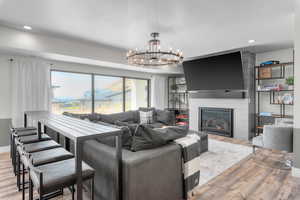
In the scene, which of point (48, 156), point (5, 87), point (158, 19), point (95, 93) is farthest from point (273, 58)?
point (5, 87)

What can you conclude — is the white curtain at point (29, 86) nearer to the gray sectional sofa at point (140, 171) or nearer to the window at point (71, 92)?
the window at point (71, 92)

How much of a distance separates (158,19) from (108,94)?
3.83 meters

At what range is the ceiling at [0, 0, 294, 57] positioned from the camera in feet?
8.28

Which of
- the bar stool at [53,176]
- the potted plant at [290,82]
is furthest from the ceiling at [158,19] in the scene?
the bar stool at [53,176]

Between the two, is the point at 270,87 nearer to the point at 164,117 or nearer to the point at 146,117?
the point at 164,117

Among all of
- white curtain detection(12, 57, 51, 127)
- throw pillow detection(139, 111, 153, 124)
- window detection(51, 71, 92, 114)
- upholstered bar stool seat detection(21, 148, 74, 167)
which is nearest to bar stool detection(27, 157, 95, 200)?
upholstered bar stool seat detection(21, 148, 74, 167)

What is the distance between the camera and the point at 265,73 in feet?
16.5

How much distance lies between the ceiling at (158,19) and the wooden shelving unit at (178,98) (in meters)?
3.52

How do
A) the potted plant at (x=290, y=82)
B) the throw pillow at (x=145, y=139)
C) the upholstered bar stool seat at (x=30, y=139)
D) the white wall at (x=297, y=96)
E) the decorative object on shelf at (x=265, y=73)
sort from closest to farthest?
the throw pillow at (x=145, y=139) → the upholstered bar stool seat at (x=30, y=139) → the white wall at (x=297, y=96) → the potted plant at (x=290, y=82) → the decorative object on shelf at (x=265, y=73)

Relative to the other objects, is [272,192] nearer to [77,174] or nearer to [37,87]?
[77,174]

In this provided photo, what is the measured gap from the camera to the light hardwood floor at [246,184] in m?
2.26

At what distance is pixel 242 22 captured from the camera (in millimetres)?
3146

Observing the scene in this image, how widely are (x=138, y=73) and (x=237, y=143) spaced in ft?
14.5

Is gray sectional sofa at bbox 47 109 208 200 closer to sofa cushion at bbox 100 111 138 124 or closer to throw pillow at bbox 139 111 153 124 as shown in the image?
sofa cushion at bbox 100 111 138 124
